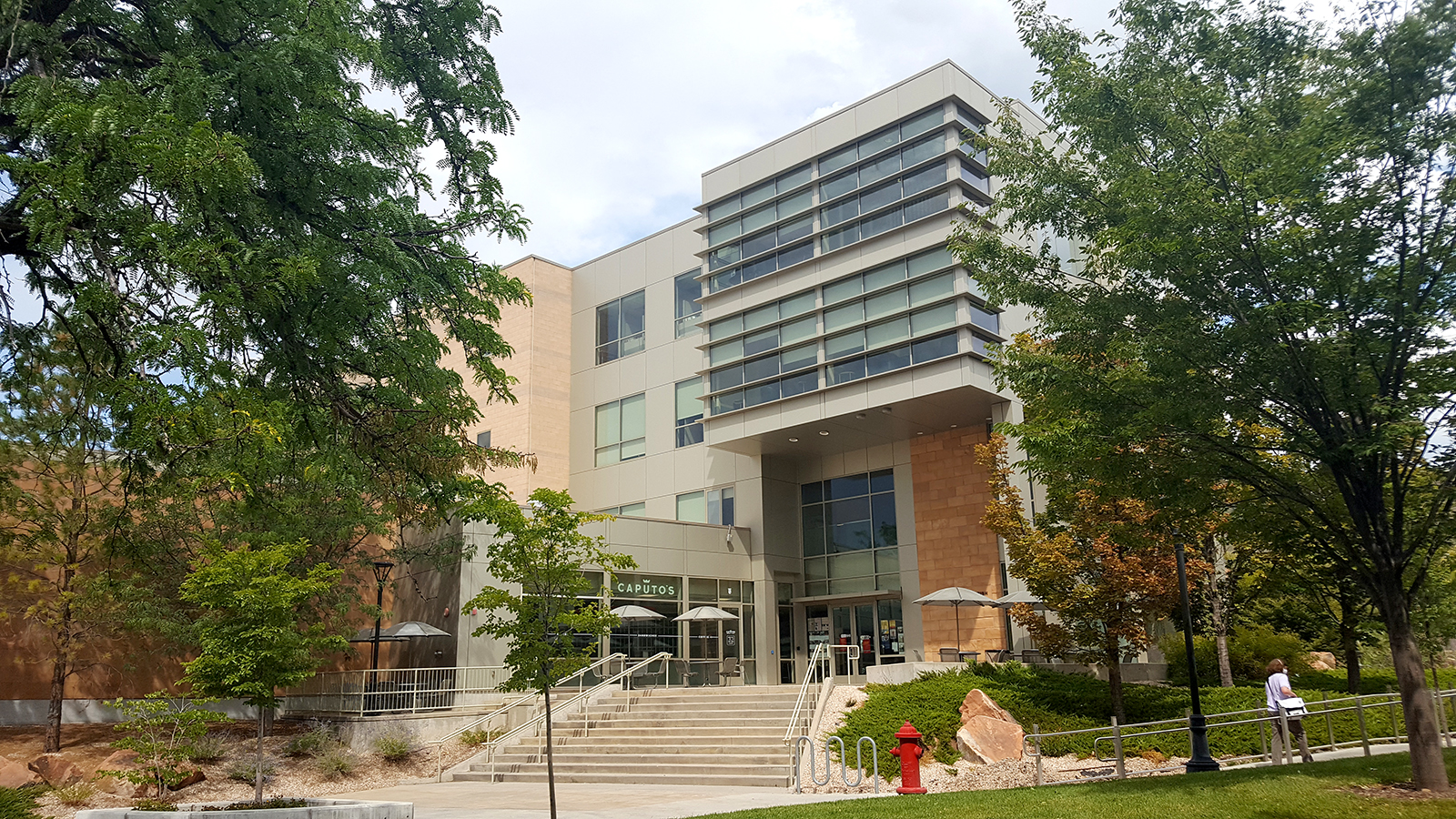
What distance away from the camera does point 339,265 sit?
9.84 metres

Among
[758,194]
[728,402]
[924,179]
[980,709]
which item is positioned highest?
[758,194]

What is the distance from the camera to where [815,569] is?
33.7 metres

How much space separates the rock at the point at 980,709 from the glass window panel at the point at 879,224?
Answer: 1436 centimetres

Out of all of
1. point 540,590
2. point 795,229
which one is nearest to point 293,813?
point 540,590

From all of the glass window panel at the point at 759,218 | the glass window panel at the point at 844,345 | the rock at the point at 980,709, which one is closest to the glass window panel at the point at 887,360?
the glass window panel at the point at 844,345

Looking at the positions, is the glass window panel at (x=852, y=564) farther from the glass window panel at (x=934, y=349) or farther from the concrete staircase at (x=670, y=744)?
the concrete staircase at (x=670, y=744)

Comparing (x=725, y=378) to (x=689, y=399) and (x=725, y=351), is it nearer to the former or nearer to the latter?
(x=725, y=351)

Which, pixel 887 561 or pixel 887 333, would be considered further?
pixel 887 561

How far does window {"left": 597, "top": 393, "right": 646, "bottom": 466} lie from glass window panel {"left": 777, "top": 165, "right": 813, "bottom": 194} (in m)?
9.91

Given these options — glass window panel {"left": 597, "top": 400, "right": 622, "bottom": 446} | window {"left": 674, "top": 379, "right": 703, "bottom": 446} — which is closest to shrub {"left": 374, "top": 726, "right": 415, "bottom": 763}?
window {"left": 674, "top": 379, "right": 703, "bottom": 446}

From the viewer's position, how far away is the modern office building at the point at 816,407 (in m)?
27.9

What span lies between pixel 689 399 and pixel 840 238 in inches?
345

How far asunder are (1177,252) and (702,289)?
955 inches

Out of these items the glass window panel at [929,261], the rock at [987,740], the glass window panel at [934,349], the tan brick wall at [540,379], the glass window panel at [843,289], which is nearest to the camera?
the rock at [987,740]
